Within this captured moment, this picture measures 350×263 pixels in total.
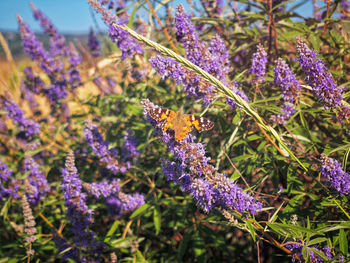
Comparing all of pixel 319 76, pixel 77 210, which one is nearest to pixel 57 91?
pixel 77 210

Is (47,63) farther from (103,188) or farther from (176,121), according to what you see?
Result: (176,121)

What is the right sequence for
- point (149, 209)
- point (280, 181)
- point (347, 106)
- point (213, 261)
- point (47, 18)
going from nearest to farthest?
point (347, 106) → point (280, 181) → point (149, 209) → point (213, 261) → point (47, 18)

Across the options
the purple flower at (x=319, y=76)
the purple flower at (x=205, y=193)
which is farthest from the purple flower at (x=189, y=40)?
the purple flower at (x=205, y=193)

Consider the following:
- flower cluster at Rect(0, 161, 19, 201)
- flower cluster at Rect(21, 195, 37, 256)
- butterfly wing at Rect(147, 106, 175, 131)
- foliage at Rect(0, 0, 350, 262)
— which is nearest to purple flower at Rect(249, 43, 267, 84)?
foliage at Rect(0, 0, 350, 262)

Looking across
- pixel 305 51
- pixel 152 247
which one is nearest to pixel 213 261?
pixel 152 247

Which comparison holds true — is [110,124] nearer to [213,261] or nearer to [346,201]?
[213,261]

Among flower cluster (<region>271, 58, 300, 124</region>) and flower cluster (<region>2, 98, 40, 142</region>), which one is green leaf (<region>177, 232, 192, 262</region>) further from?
flower cluster (<region>2, 98, 40, 142</region>)

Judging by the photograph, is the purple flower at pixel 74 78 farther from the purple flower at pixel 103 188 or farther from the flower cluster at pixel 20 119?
the purple flower at pixel 103 188
